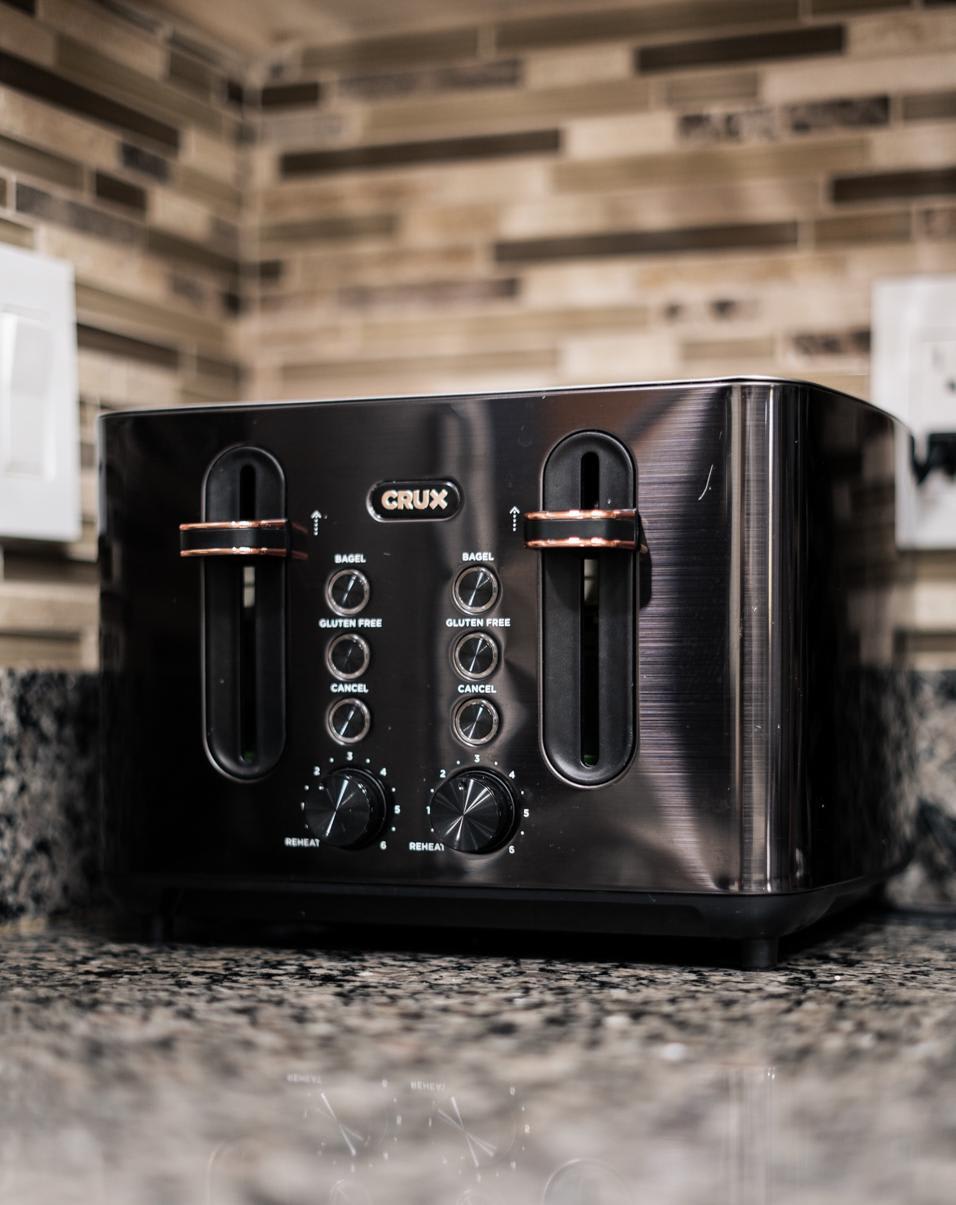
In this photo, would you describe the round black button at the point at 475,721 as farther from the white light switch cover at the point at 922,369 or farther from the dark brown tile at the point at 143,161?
the dark brown tile at the point at 143,161

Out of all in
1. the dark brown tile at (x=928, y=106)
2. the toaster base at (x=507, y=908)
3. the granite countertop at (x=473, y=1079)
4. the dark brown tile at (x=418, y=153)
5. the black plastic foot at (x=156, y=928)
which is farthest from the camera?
the dark brown tile at (x=418, y=153)

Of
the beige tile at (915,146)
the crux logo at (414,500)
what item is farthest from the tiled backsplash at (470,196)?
the crux logo at (414,500)

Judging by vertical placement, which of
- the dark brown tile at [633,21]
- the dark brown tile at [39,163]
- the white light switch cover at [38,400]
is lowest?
the white light switch cover at [38,400]

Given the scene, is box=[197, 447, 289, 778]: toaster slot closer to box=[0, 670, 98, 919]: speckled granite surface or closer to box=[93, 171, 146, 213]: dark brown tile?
box=[0, 670, 98, 919]: speckled granite surface

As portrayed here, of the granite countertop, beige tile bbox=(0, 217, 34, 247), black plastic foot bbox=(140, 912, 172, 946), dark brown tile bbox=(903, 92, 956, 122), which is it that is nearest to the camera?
the granite countertop

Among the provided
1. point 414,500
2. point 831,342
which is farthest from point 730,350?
point 414,500

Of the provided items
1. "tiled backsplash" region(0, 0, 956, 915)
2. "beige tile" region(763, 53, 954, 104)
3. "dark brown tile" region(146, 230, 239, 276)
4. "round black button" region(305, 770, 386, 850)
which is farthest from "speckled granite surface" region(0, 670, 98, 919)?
"beige tile" region(763, 53, 954, 104)

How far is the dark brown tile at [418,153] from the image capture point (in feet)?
4.04

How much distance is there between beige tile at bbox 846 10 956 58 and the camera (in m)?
1.13

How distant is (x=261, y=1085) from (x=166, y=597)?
14.5 inches

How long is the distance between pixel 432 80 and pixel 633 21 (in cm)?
16

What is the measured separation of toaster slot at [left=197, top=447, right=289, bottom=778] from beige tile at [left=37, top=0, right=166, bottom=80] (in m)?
0.39

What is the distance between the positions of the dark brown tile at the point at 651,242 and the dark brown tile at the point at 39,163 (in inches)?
12.6

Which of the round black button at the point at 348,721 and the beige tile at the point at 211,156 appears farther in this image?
the beige tile at the point at 211,156
